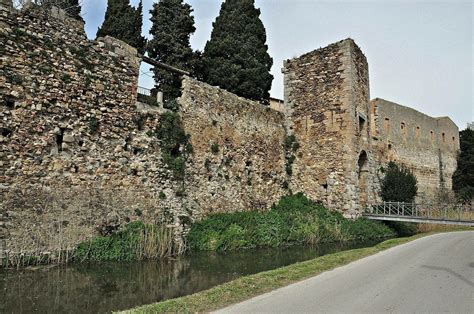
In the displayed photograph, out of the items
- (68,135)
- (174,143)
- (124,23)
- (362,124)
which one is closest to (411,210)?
(362,124)

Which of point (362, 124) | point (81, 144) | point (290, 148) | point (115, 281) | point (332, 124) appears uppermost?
point (362, 124)

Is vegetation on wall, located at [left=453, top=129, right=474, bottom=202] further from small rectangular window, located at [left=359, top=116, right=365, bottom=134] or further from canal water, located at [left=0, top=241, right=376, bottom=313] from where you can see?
canal water, located at [left=0, top=241, right=376, bottom=313]

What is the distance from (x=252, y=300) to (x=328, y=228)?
10.4 metres

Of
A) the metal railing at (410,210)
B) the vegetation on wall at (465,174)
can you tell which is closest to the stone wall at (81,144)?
the metal railing at (410,210)

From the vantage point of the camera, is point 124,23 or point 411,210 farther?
point 124,23

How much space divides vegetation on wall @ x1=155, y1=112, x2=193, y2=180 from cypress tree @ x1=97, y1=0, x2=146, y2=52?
12.4 metres

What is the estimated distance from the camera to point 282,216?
15.4 meters

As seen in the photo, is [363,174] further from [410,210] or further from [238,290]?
[238,290]

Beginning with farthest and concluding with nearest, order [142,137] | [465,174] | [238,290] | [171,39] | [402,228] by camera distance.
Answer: [465,174] → [171,39] → [402,228] → [142,137] → [238,290]

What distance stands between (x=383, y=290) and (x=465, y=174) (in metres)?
32.3

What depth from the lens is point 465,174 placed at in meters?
32.3

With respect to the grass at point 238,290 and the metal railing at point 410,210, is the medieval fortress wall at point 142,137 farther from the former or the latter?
the grass at point 238,290

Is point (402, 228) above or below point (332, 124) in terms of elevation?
below

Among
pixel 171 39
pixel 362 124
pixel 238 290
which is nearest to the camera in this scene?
pixel 238 290
